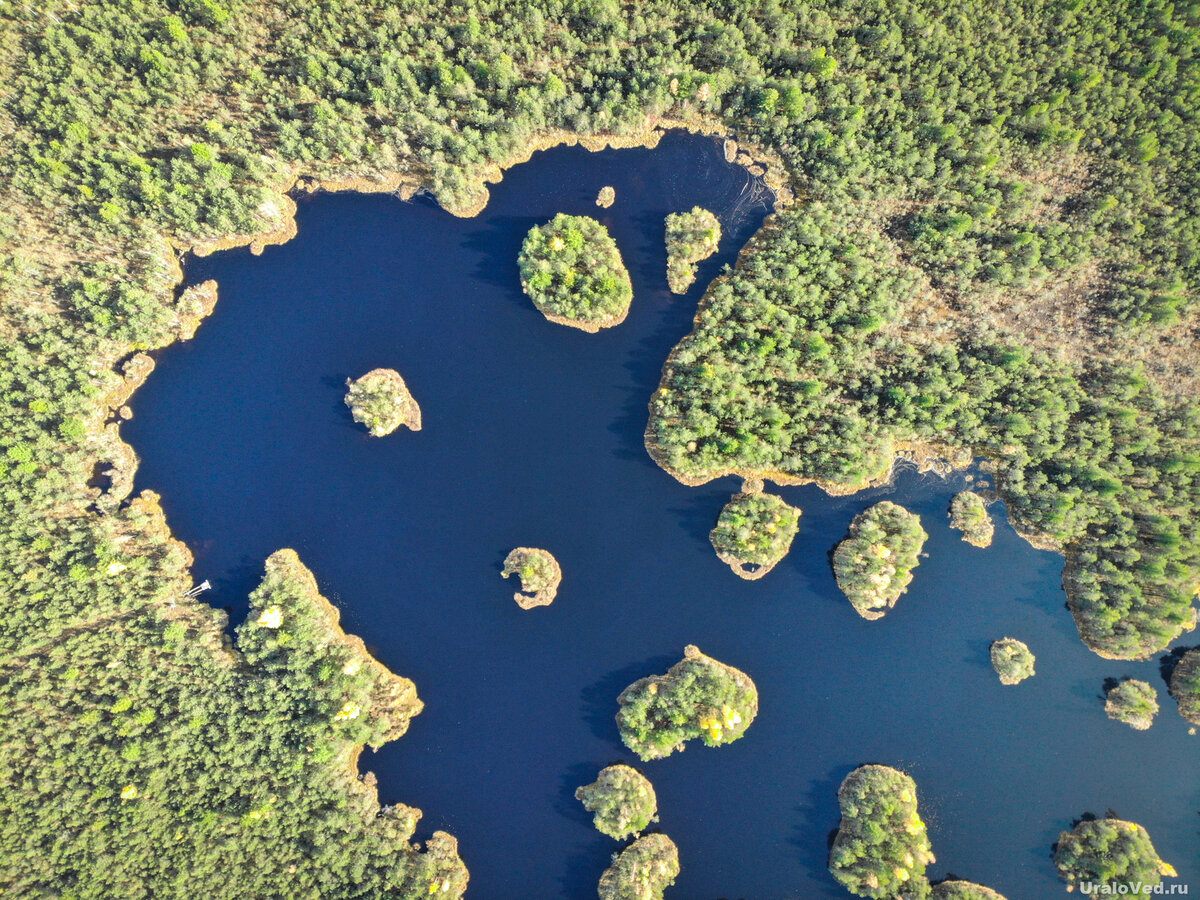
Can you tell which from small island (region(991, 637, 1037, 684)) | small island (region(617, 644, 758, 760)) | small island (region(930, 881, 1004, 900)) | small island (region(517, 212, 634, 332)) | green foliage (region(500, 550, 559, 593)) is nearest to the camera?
small island (region(930, 881, 1004, 900))

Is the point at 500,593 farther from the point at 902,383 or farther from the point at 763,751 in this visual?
the point at 902,383

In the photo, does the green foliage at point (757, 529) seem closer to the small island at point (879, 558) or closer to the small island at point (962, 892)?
the small island at point (879, 558)

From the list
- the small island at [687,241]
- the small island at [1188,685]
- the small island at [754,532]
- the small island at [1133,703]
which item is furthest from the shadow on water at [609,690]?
the small island at [1188,685]

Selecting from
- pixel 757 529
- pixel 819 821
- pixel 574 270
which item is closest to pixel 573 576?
pixel 757 529

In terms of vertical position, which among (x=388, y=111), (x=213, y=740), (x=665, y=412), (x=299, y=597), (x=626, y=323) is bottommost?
(x=213, y=740)

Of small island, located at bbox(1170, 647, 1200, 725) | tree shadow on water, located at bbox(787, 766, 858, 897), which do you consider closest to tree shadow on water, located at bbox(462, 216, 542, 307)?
tree shadow on water, located at bbox(787, 766, 858, 897)

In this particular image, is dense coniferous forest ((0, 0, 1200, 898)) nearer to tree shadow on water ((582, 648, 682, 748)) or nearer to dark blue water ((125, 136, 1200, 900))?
dark blue water ((125, 136, 1200, 900))

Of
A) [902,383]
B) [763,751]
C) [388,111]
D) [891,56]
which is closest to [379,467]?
[388,111]
